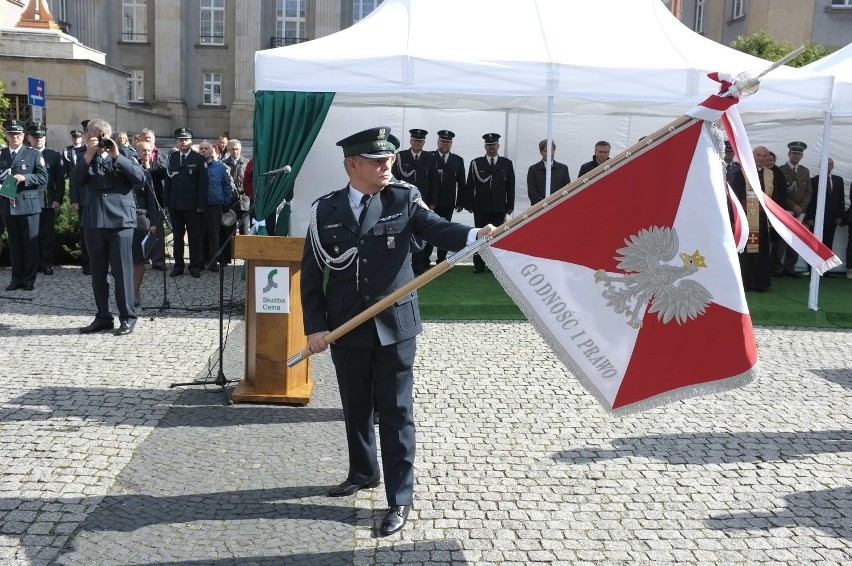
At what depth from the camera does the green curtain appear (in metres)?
10.0

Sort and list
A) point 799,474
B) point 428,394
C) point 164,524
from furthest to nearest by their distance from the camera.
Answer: point 428,394 → point 799,474 → point 164,524

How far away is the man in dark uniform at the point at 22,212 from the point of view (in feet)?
36.3

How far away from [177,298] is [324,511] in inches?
269

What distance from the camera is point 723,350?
3.81 metres

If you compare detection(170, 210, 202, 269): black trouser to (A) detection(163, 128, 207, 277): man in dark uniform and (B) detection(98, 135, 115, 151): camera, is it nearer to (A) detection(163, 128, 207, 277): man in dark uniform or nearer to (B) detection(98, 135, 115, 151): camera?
(A) detection(163, 128, 207, 277): man in dark uniform

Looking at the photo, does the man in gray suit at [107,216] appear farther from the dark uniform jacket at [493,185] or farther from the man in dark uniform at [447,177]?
the dark uniform jacket at [493,185]

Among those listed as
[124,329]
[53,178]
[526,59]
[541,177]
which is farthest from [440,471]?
[53,178]

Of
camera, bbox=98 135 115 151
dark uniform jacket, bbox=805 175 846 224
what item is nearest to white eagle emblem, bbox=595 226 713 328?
camera, bbox=98 135 115 151

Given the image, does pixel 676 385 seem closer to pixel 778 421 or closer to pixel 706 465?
pixel 706 465

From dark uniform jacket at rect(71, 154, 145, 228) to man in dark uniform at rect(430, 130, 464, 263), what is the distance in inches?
206

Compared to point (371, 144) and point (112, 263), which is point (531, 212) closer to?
point (371, 144)

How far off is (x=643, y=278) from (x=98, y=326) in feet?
21.2

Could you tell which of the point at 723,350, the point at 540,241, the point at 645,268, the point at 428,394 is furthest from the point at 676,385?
the point at 428,394

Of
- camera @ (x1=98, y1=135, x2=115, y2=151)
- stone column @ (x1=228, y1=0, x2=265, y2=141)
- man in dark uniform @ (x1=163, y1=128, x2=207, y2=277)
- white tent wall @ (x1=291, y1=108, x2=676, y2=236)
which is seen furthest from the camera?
stone column @ (x1=228, y1=0, x2=265, y2=141)
